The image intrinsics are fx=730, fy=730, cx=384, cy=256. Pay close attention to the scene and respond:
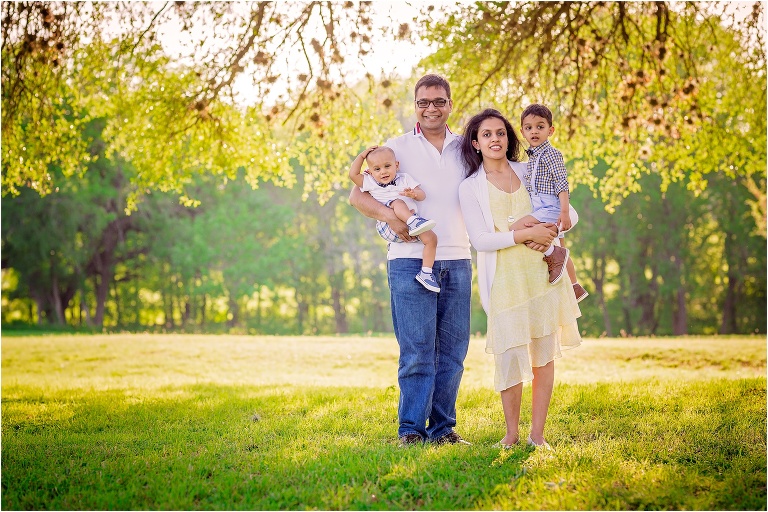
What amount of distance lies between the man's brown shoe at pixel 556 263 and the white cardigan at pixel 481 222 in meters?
0.30

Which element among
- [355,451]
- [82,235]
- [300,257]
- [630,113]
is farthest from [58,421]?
[300,257]

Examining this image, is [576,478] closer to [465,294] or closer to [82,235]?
[465,294]

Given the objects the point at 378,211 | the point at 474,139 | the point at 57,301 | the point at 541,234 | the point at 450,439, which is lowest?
the point at 57,301

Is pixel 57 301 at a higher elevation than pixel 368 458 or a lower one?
lower

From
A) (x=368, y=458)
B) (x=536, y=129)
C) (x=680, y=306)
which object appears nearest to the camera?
(x=368, y=458)

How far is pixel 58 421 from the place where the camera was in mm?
6242

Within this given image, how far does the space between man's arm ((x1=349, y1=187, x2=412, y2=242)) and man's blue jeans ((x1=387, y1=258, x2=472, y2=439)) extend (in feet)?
0.74

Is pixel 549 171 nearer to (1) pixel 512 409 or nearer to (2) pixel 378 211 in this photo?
(2) pixel 378 211


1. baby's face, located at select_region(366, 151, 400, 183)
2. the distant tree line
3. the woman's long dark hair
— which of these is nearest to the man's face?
the woman's long dark hair

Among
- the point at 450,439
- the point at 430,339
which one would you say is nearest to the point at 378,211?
the point at 430,339

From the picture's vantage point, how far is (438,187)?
4910 mm

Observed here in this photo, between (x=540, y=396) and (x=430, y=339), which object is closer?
(x=540, y=396)

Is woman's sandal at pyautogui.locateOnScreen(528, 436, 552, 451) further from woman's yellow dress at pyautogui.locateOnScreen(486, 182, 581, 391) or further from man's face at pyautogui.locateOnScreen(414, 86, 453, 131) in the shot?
man's face at pyautogui.locateOnScreen(414, 86, 453, 131)

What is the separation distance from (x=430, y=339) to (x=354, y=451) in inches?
34.8
